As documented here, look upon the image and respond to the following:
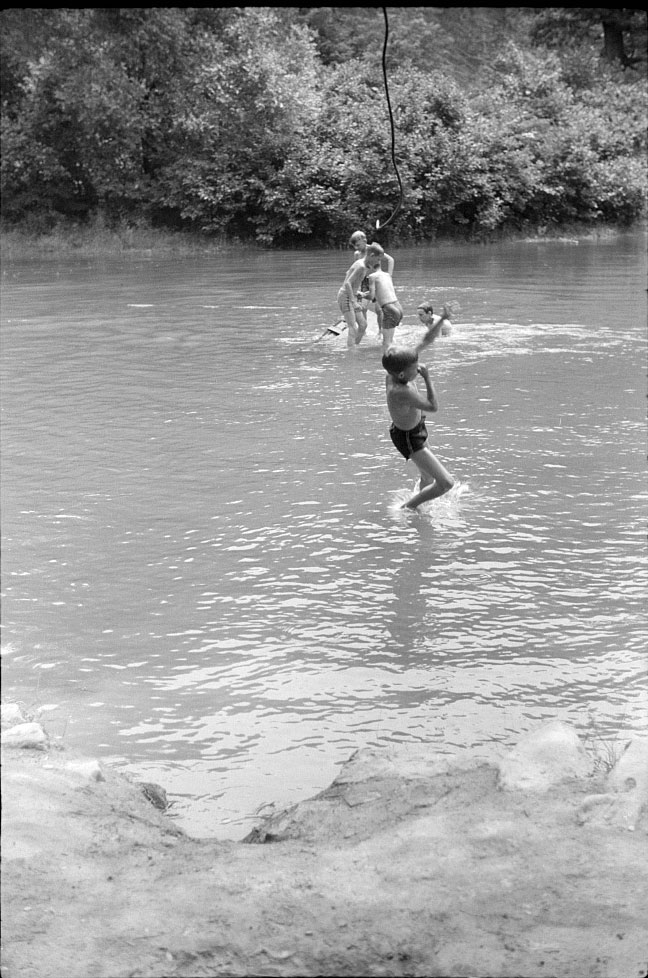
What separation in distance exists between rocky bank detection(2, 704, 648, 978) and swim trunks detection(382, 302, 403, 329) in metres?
12.2

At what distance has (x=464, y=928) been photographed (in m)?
4.22

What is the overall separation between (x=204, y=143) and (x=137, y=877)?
113 ft

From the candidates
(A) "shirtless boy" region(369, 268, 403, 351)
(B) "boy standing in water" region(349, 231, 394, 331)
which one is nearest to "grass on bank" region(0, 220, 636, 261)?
(B) "boy standing in water" region(349, 231, 394, 331)

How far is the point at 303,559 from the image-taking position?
29.7 feet

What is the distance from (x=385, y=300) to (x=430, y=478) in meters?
7.69

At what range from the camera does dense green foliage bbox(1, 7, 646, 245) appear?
3481 cm

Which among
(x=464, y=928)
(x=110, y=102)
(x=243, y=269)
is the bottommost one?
(x=464, y=928)

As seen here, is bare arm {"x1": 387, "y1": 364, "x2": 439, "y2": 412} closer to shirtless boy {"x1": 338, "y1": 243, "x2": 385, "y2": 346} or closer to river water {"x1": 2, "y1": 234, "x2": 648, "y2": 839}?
river water {"x1": 2, "y1": 234, "x2": 648, "y2": 839}

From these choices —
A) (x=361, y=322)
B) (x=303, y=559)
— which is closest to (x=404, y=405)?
(x=303, y=559)

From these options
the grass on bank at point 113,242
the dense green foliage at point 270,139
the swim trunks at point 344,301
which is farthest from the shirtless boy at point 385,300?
the grass on bank at point 113,242

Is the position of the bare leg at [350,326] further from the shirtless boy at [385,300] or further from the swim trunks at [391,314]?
the swim trunks at [391,314]

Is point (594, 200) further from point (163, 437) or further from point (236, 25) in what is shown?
point (163, 437)

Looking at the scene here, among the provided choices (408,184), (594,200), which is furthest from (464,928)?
(594,200)

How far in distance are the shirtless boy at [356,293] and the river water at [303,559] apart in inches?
16.8
